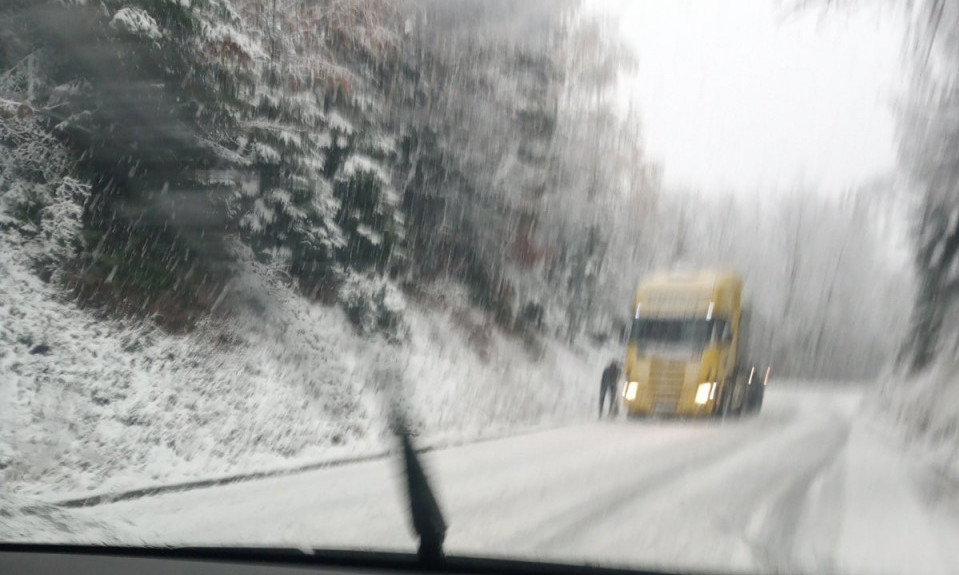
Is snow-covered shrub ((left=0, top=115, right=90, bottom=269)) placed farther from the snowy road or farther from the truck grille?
the truck grille

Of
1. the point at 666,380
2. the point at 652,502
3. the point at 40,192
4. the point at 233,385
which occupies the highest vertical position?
the point at 40,192

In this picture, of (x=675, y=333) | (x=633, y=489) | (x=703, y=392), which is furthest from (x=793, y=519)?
(x=675, y=333)

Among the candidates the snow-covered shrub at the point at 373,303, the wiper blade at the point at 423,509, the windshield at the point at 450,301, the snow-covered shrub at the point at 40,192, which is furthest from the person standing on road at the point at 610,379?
the snow-covered shrub at the point at 40,192

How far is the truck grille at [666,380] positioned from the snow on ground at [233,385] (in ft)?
2.71

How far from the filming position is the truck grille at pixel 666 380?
872cm

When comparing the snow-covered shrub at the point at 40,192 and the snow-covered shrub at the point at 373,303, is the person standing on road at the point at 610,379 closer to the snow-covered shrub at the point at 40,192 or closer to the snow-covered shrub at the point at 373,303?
the snow-covered shrub at the point at 373,303

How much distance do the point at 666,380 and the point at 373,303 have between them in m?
4.79

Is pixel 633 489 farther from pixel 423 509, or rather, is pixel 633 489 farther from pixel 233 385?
pixel 233 385

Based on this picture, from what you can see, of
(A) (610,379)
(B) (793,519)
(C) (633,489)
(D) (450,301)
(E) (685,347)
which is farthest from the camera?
(D) (450,301)

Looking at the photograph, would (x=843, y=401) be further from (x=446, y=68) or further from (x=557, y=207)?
(x=446, y=68)

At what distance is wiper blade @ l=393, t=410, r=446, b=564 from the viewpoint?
4297 millimetres

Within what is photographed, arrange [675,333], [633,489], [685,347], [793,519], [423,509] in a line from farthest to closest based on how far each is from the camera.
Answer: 1. [685,347]
2. [675,333]
3. [633,489]
4. [793,519]
5. [423,509]

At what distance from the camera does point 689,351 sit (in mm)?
9031

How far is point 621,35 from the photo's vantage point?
755 centimetres
